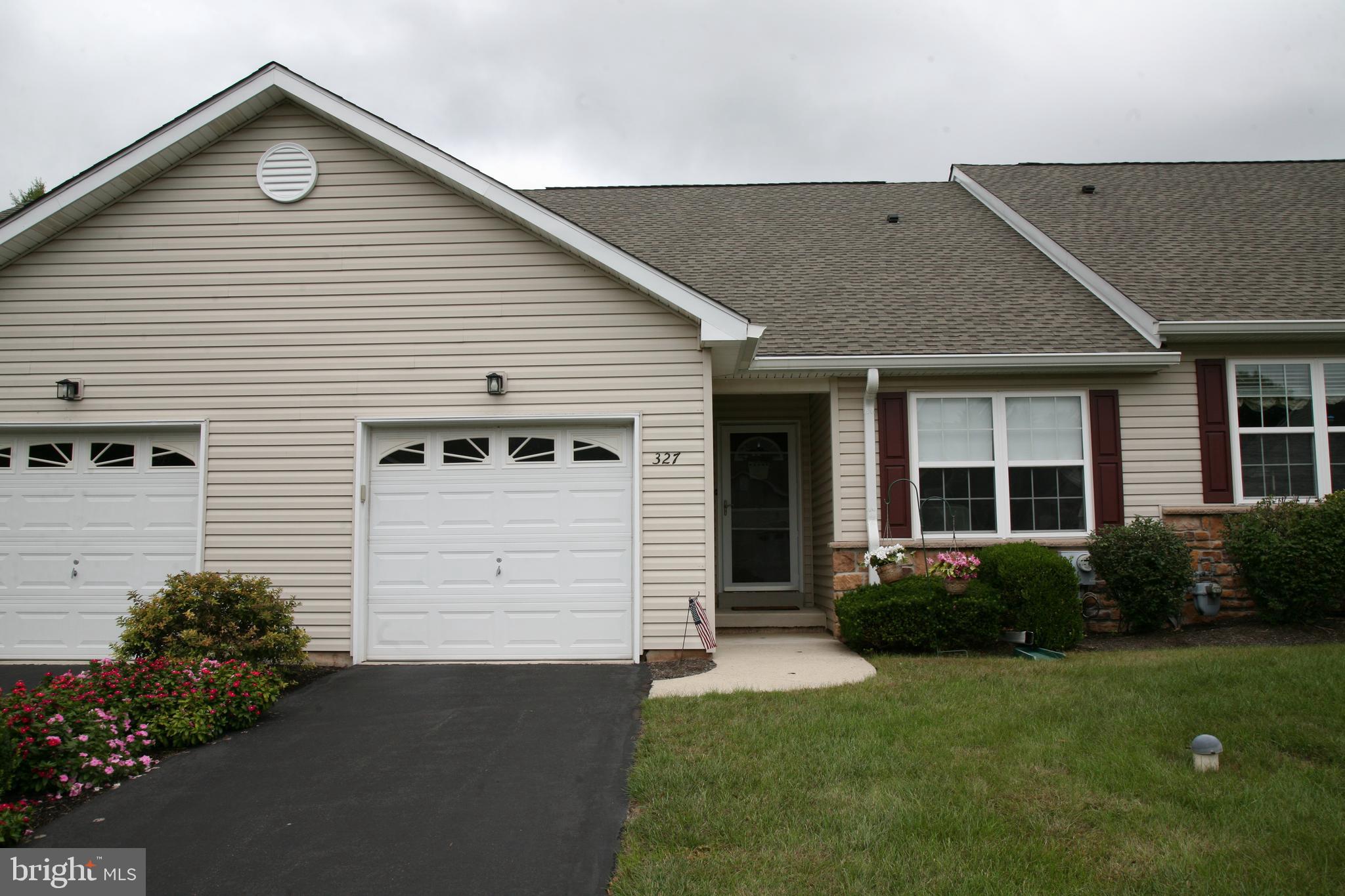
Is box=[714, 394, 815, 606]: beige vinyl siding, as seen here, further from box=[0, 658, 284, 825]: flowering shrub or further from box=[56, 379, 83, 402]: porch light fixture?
box=[56, 379, 83, 402]: porch light fixture

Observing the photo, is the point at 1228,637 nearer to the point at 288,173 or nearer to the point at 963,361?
the point at 963,361

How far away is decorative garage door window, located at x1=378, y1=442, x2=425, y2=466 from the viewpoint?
888 centimetres

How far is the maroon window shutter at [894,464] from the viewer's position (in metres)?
9.70

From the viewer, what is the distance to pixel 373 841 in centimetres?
433

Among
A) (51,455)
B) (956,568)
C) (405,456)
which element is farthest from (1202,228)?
(51,455)

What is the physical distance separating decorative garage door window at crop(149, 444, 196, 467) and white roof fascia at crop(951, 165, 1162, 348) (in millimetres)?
10062

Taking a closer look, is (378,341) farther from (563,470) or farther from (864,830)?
(864,830)

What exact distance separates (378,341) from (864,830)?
6.63 meters

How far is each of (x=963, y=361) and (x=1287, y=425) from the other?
12.4 ft

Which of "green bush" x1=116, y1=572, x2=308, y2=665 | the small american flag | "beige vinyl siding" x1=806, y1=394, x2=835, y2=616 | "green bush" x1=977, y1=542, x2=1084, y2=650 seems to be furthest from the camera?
"beige vinyl siding" x1=806, y1=394, x2=835, y2=616

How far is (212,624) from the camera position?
7266 millimetres

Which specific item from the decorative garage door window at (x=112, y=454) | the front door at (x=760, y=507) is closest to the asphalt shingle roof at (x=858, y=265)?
the front door at (x=760, y=507)

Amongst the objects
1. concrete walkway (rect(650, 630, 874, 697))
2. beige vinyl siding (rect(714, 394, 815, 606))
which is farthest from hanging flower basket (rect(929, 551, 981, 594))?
beige vinyl siding (rect(714, 394, 815, 606))

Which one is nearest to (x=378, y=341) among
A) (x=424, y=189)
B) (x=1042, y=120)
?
(x=424, y=189)
